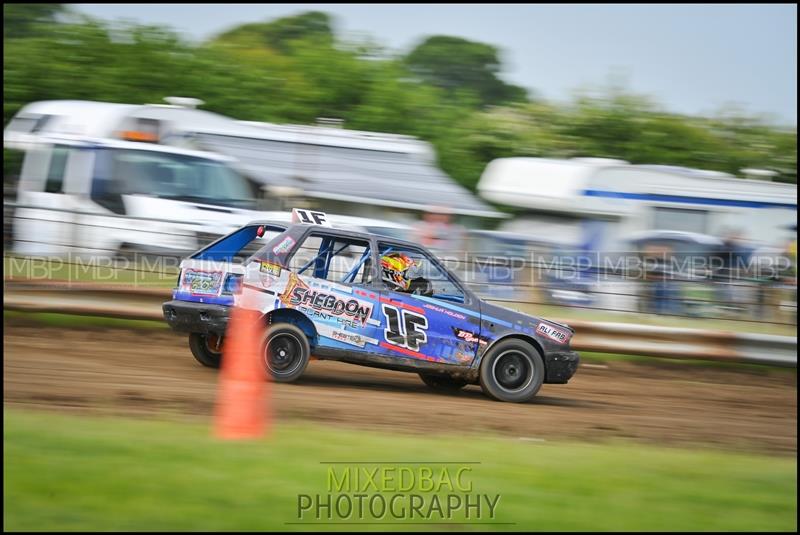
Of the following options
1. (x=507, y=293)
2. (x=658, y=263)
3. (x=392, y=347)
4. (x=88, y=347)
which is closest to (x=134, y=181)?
(x=88, y=347)

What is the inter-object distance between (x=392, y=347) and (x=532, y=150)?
18382mm

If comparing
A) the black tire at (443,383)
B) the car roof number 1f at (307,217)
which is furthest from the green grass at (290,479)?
the black tire at (443,383)

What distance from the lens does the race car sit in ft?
27.9

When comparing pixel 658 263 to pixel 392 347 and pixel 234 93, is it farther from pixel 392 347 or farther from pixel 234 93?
pixel 234 93

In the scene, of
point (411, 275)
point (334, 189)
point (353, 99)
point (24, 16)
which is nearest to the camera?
point (411, 275)

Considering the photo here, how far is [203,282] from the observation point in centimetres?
850

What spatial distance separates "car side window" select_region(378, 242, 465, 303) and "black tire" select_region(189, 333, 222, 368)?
6.24 feet

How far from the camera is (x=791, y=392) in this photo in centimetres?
1170

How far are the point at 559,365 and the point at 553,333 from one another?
33 cm

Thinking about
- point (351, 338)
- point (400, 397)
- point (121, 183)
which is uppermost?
point (121, 183)

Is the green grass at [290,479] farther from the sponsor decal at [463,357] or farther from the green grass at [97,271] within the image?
the green grass at [97,271]

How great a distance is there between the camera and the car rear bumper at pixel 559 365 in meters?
9.26

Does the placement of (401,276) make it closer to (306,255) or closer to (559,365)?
(306,255)
